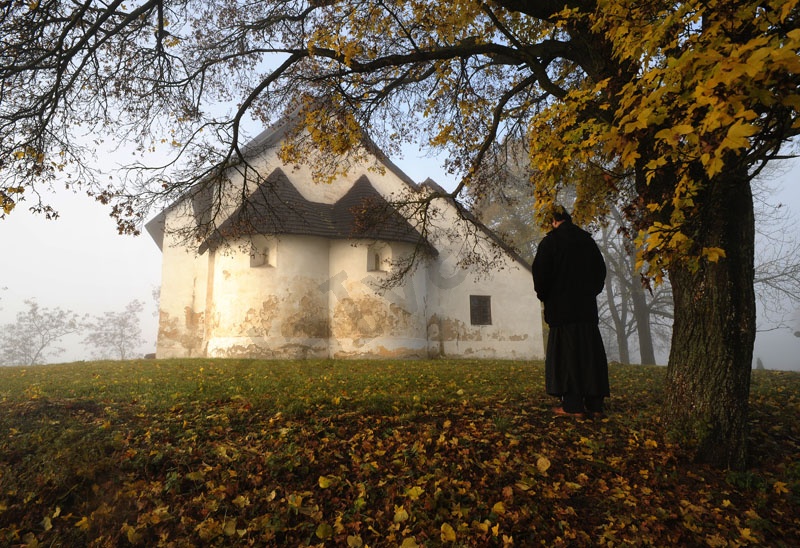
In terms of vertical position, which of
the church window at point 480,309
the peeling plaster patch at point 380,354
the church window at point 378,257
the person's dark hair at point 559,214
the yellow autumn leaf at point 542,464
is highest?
the church window at point 378,257

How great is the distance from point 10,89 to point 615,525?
7541mm

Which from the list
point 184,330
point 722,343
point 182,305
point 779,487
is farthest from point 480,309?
point 779,487

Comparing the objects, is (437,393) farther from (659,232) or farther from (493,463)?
(659,232)

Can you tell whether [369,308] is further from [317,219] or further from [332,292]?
[317,219]

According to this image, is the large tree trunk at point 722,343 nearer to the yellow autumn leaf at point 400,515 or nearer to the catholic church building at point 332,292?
the yellow autumn leaf at point 400,515

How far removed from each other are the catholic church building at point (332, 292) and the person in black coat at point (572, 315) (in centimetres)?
719

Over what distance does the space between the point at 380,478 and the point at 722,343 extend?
116 inches

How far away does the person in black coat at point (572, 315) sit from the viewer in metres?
4.40

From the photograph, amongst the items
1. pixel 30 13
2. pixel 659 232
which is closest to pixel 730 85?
pixel 659 232

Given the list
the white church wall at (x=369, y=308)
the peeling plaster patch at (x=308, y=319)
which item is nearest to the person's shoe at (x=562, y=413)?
the white church wall at (x=369, y=308)

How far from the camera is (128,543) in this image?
2.96 m

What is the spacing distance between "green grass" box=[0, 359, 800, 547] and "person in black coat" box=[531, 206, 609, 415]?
0.32m

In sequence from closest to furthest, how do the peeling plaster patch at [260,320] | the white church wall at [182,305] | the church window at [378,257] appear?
the peeling plaster patch at [260,320] → the church window at [378,257] → the white church wall at [182,305]

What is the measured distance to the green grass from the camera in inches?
117
